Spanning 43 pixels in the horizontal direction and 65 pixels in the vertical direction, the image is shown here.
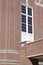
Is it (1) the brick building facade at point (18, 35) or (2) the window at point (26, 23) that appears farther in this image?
(2) the window at point (26, 23)

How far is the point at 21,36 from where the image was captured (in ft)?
54.5

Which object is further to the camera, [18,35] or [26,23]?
[26,23]

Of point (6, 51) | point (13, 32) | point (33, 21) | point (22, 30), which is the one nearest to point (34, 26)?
point (33, 21)

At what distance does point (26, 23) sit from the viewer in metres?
17.3

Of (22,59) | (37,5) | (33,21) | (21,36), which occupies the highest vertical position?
(37,5)

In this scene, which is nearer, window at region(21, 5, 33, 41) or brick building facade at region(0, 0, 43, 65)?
brick building facade at region(0, 0, 43, 65)

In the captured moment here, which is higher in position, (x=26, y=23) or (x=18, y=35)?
(x=26, y=23)

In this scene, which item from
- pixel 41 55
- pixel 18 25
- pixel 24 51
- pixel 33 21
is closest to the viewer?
pixel 41 55

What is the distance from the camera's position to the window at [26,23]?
17.0 metres

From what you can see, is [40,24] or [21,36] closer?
[21,36]

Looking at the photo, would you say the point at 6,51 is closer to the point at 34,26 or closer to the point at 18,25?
the point at 18,25

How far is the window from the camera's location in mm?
16969

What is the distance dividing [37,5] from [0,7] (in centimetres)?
455

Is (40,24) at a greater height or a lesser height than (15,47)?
greater
